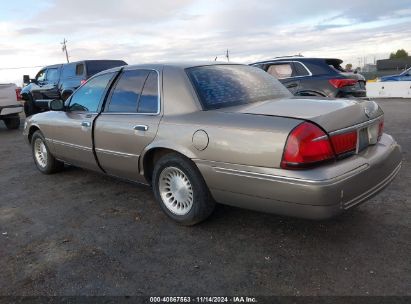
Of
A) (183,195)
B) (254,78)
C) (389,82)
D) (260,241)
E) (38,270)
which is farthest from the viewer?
(389,82)

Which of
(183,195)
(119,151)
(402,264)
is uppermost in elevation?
(119,151)

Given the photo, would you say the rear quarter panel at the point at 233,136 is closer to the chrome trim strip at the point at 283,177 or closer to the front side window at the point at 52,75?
the chrome trim strip at the point at 283,177

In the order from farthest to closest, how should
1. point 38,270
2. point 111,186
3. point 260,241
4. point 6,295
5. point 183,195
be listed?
point 111,186 → point 183,195 → point 260,241 → point 38,270 → point 6,295

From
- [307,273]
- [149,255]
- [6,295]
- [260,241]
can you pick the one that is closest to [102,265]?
[149,255]

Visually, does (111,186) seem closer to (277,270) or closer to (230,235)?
(230,235)

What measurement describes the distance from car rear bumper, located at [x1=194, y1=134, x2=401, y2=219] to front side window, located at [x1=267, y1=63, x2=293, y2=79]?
17.1 ft

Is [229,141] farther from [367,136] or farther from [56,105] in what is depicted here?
[56,105]

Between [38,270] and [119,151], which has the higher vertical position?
[119,151]

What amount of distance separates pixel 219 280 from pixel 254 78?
217 centimetres

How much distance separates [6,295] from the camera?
277 cm

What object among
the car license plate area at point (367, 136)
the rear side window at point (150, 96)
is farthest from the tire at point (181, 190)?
the car license plate area at point (367, 136)

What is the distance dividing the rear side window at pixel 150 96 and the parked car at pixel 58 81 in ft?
27.8

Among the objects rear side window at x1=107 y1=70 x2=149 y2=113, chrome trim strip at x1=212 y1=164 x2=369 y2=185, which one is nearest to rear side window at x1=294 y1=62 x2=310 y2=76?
rear side window at x1=107 y1=70 x2=149 y2=113

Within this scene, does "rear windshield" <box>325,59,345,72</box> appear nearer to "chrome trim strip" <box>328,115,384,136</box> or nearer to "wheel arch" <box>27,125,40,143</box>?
"chrome trim strip" <box>328,115,384,136</box>
